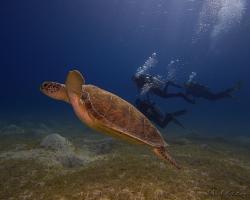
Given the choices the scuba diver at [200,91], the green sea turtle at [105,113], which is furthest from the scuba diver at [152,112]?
the green sea turtle at [105,113]

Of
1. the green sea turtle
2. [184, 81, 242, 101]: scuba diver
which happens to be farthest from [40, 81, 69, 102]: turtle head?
[184, 81, 242, 101]: scuba diver

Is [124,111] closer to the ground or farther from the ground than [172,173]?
farther from the ground

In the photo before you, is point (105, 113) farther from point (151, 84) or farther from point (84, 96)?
point (151, 84)

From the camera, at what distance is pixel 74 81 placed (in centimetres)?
445

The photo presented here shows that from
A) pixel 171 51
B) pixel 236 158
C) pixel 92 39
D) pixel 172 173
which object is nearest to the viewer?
pixel 172 173

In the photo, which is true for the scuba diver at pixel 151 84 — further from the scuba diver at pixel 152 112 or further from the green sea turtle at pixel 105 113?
the green sea turtle at pixel 105 113

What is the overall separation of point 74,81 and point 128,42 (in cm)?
9815

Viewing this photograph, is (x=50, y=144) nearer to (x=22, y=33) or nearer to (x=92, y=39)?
(x=22, y=33)

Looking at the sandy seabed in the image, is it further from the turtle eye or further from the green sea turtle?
the turtle eye

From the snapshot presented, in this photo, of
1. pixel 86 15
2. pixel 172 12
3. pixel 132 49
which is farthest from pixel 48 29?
pixel 132 49

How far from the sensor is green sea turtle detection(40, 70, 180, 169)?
4914 mm

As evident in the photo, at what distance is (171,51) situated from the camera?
384 feet

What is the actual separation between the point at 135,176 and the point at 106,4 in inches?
1986

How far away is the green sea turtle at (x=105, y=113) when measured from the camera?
193 inches
